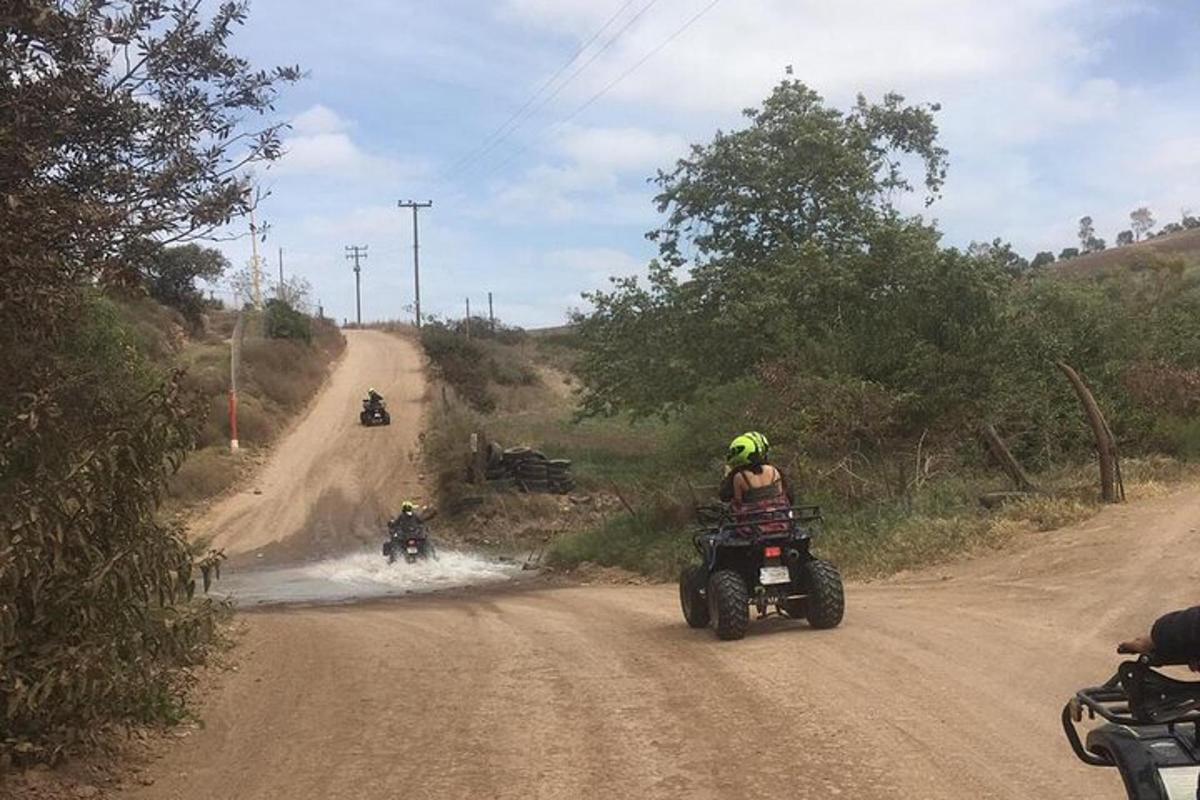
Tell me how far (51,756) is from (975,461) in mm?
17543

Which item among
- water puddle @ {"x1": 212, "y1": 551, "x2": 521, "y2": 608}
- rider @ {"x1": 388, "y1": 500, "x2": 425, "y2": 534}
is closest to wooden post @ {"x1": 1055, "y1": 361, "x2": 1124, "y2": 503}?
water puddle @ {"x1": 212, "y1": 551, "x2": 521, "y2": 608}

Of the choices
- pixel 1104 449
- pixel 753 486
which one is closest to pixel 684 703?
pixel 753 486

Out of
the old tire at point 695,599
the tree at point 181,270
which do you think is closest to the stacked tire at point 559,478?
the tree at point 181,270

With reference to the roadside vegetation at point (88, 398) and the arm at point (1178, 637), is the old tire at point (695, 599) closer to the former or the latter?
the roadside vegetation at point (88, 398)

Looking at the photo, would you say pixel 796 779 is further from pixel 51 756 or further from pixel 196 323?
pixel 196 323

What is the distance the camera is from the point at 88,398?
7.81 m

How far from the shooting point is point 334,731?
7.16 metres

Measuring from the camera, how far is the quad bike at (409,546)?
23891 millimetres

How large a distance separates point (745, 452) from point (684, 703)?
10.7 feet

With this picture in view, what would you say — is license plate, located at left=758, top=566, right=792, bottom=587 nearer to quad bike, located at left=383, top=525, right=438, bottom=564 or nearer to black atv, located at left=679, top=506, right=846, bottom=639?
black atv, located at left=679, top=506, right=846, bottom=639

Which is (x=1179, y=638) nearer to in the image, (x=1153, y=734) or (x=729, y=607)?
(x=1153, y=734)

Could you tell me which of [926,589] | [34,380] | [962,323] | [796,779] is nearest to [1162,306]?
[962,323]

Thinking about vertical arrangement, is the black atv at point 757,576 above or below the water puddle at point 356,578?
above

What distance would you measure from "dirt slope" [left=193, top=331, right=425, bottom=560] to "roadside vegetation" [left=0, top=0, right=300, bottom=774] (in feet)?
72.8
